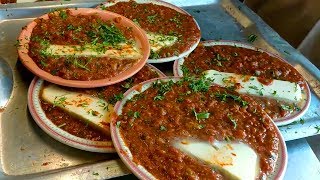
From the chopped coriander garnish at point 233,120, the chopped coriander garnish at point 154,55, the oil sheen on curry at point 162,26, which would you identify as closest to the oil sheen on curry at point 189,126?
the chopped coriander garnish at point 233,120

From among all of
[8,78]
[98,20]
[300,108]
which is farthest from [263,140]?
[8,78]

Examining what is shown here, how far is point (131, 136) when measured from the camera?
2.07 metres

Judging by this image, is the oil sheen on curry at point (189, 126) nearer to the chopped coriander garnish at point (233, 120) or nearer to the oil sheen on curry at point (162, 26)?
the chopped coriander garnish at point (233, 120)

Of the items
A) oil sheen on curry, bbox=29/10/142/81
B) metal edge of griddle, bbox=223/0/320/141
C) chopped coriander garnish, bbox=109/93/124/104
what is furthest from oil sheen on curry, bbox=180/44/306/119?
chopped coriander garnish, bbox=109/93/124/104

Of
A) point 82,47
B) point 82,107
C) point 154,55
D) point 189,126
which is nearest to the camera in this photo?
point 189,126

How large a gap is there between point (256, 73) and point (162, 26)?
0.88 meters

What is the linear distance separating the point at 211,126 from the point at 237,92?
0.44 meters

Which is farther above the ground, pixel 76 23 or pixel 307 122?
pixel 76 23

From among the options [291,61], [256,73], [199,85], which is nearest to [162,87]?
[199,85]

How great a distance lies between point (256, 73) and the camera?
9.25 feet

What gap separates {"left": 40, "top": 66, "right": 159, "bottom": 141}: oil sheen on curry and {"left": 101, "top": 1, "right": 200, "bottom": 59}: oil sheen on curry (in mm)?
529

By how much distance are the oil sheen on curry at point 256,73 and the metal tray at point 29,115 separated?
15 cm

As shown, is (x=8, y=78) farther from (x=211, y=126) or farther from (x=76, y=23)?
(x=211, y=126)

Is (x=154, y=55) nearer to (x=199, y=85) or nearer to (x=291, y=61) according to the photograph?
(x=199, y=85)
